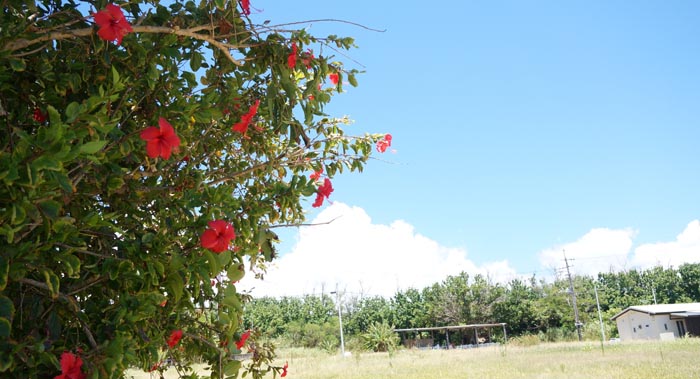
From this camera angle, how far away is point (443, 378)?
8.55 metres

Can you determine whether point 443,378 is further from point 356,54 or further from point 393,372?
point 356,54

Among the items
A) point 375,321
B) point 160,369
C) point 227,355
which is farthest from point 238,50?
point 375,321

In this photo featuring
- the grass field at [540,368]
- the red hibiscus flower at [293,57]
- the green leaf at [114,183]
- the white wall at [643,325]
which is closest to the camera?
the green leaf at [114,183]

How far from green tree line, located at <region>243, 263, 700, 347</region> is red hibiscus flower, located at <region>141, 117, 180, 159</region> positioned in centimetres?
2027

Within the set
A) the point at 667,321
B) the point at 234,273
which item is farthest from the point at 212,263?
the point at 667,321

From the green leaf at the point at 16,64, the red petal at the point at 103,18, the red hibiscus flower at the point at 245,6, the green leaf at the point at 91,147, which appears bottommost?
the green leaf at the point at 91,147

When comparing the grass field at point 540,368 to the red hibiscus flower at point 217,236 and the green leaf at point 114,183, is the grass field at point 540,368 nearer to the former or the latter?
the red hibiscus flower at point 217,236

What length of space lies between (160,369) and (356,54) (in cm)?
106

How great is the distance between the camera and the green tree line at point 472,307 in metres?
22.0

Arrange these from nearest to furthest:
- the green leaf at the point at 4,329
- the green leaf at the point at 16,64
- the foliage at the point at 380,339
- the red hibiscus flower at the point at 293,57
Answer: the green leaf at the point at 4,329 → the green leaf at the point at 16,64 → the red hibiscus flower at the point at 293,57 → the foliage at the point at 380,339

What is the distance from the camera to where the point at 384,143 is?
1788 millimetres

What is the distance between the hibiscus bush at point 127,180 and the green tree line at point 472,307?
65.5 ft

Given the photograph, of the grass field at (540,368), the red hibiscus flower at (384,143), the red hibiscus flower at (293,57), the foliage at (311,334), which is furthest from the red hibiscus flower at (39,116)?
the foliage at (311,334)

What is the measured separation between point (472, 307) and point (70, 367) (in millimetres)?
22830
